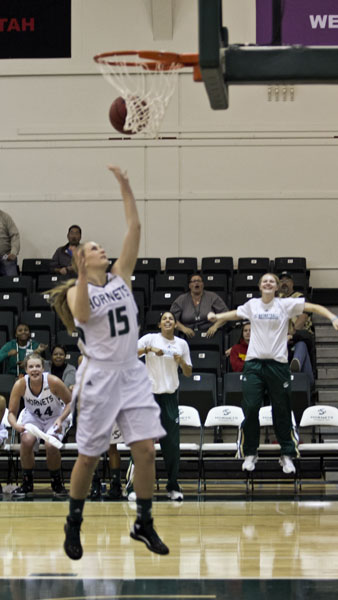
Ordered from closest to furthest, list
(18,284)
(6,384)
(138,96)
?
(138,96) < (6,384) < (18,284)

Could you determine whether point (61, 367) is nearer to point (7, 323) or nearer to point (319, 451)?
point (7, 323)

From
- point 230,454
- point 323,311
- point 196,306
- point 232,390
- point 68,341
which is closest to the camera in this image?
point 323,311

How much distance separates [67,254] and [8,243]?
1.10 metres

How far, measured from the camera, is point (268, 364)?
9.52m

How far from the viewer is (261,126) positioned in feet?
53.9

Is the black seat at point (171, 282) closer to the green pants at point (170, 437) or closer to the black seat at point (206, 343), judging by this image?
the black seat at point (206, 343)

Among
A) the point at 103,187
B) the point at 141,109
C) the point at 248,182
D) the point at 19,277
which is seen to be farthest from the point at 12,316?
the point at 141,109

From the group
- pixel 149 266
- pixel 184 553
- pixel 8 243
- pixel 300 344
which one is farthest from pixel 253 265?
pixel 184 553

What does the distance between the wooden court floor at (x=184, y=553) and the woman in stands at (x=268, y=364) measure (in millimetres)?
637

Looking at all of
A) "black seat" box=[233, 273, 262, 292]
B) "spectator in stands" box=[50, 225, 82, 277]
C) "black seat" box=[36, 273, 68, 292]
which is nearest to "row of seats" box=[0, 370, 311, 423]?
"black seat" box=[233, 273, 262, 292]

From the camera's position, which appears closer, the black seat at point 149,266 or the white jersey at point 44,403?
the white jersey at point 44,403

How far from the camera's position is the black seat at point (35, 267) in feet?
51.4

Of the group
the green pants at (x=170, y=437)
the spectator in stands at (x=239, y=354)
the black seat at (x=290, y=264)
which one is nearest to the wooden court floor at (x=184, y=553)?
the green pants at (x=170, y=437)

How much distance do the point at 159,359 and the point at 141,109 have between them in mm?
3908
